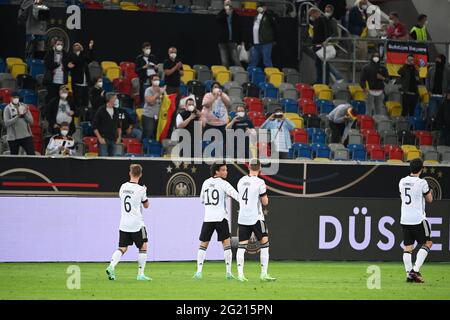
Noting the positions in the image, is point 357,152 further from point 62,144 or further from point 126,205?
point 126,205

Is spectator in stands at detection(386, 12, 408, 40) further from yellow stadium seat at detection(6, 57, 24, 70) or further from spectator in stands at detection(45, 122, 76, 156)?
spectator in stands at detection(45, 122, 76, 156)

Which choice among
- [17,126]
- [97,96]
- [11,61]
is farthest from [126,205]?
[11,61]

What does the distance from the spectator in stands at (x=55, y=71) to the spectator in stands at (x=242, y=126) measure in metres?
4.22

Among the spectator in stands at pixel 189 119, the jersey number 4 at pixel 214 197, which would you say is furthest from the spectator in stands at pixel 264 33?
the jersey number 4 at pixel 214 197

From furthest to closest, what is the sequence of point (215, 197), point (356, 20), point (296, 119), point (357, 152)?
point (356, 20) < point (296, 119) < point (357, 152) < point (215, 197)

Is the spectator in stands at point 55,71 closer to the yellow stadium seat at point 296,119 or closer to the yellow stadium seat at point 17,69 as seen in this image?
the yellow stadium seat at point 17,69

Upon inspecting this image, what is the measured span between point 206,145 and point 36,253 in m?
5.09

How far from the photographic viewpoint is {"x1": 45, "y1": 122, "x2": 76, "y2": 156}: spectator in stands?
24656 mm

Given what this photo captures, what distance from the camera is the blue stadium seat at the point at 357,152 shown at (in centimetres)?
2870

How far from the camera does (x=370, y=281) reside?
1912 centimetres

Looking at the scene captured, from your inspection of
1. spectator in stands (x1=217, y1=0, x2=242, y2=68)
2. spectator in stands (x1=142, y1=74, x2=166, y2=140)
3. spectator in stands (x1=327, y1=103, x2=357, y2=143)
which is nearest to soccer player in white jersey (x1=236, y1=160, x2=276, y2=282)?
spectator in stands (x1=142, y1=74, x2=166, y2=140)

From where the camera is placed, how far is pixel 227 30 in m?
30.2

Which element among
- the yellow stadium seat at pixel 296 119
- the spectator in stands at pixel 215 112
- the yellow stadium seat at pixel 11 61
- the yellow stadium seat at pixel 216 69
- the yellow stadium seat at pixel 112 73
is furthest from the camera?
the yellow stadium seat at pixel 216 69

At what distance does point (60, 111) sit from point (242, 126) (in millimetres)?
4289
